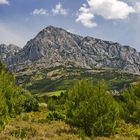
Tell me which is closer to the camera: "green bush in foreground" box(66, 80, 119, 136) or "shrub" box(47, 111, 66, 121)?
"green bush in foreground" box(66, 80, 119, 136)

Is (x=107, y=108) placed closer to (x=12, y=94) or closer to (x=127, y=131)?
(x=127, y=131)

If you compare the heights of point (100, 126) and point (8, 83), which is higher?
point (8, 83)

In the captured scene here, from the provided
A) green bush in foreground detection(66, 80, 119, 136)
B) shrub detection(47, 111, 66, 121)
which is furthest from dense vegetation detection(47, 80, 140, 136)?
shrub detection(47, 111, 66, 121)

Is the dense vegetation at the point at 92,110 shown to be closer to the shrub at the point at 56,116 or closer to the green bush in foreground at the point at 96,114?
the green bush in foreground at the point at 96,114

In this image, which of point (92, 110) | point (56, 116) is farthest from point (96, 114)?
point (56, 116)

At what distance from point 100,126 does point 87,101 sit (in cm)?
271

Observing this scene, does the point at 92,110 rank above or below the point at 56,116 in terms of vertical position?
above

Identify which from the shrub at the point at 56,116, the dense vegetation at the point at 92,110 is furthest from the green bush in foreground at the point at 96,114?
the shrub at the point at 56,116

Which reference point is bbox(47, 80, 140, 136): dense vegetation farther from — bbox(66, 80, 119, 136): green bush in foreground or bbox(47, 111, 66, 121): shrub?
bbox(47, 111, 66, 121): shrub

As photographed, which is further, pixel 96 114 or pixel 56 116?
pixel 56 116

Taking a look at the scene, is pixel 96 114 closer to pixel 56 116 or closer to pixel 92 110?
pixel 92 110

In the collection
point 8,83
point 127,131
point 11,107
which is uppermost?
point 8,83

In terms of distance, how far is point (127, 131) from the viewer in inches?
1006

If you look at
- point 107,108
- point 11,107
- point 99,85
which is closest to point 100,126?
point 107,108
